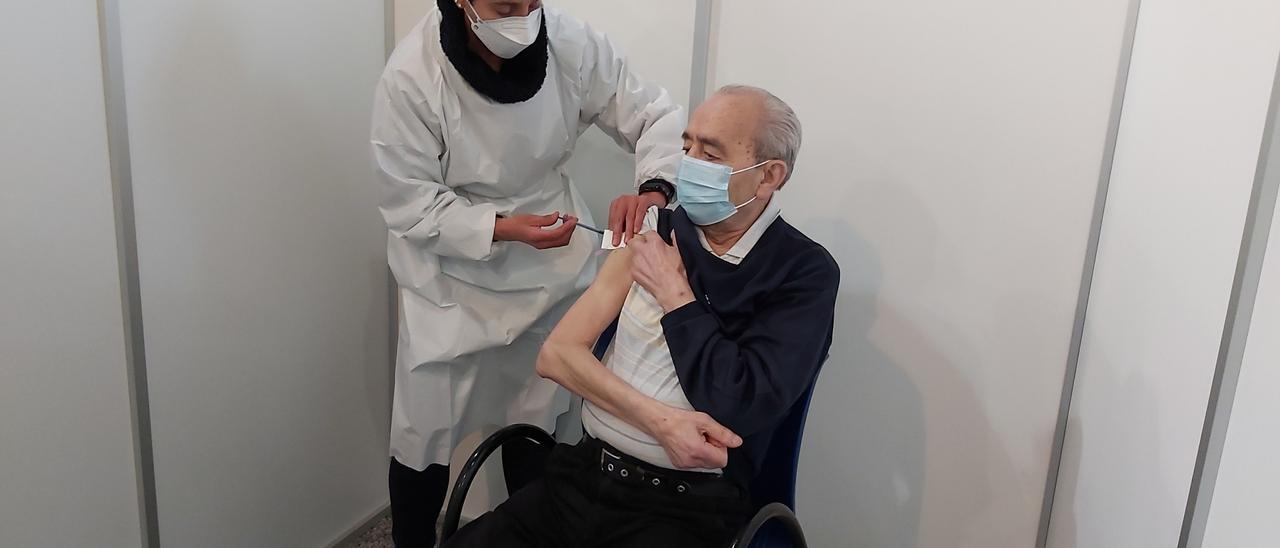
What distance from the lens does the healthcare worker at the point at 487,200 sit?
6.59 ft

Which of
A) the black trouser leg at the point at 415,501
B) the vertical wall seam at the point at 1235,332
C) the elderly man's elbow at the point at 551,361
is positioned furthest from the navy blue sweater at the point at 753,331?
the black trouser leg at the point at 415,501

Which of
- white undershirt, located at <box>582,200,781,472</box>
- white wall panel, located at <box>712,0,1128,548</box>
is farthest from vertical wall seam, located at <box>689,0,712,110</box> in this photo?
white undershirt, located at <box>582,200,781,472</box>

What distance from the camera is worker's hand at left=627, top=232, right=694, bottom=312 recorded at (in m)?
1.73

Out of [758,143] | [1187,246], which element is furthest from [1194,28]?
[758,143]

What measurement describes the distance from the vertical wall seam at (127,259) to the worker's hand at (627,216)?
975 millimetres

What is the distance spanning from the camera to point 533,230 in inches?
79.4

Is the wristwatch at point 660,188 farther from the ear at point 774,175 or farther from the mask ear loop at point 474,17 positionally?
the mask ear loop at point 474,17

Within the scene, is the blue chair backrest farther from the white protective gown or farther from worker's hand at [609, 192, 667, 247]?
the white protective gown

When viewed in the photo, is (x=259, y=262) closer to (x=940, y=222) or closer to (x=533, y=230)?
(x=533, y=230)

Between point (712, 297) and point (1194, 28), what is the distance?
3.02 ft

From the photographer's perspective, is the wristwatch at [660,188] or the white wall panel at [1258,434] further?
the wristwatch at [660,188]

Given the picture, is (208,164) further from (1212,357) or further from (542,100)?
(1212,357)

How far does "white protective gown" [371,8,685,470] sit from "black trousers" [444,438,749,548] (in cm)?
47

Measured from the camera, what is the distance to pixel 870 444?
2.35 metres
